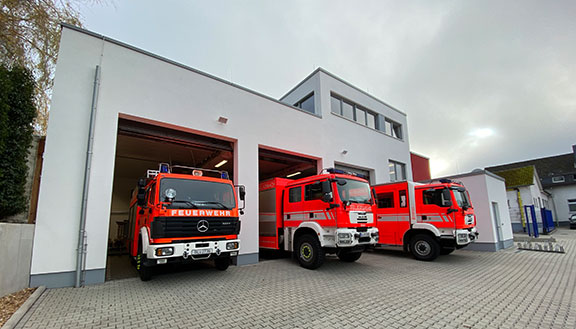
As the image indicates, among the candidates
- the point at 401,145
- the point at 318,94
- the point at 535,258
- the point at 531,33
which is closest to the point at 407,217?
the point at 535,258

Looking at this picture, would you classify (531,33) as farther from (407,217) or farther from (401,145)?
(401,145)

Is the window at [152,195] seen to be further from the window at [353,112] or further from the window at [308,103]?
the window at [353,112]

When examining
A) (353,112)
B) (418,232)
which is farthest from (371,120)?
(418,232)

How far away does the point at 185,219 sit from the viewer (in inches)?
205

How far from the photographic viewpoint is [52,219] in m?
5.13

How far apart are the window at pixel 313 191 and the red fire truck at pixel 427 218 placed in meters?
1.88

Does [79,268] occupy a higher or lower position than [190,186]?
lower

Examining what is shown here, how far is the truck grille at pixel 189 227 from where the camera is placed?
4969 mm

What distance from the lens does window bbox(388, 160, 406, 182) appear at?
14.8 m

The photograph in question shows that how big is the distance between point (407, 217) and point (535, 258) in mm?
4555

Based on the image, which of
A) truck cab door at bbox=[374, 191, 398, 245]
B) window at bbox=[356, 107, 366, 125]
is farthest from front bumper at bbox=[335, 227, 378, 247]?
window at bbox=[356, 107, 366, 125]

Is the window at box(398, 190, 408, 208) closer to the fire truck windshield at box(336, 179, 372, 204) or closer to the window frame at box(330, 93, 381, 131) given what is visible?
the fire truck windshield at box(336, 179, 372, 204)

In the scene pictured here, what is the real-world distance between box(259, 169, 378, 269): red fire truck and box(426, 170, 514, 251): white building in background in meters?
6.45

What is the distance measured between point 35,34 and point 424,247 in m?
13.4
